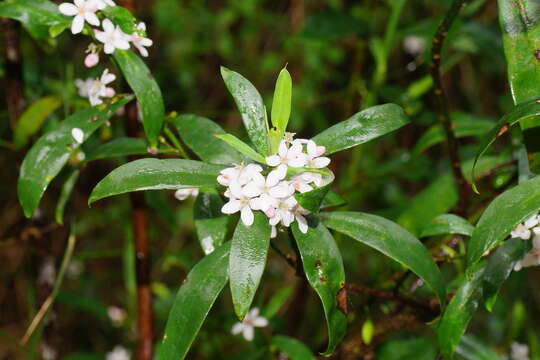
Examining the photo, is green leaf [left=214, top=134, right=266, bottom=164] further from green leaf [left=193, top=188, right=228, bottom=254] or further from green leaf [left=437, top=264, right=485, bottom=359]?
green leaf [left=437, top=264, right=485, bottom=359]

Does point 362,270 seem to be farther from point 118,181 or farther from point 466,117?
point 118,181

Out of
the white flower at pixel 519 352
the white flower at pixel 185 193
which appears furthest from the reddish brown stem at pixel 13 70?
the white flower at pixel 519 352

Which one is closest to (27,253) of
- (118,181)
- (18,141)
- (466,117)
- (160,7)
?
(18,141)

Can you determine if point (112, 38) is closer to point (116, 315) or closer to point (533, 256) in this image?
point (533, 256)

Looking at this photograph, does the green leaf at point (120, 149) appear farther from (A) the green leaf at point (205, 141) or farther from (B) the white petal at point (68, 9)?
(B) the white petal at point (68, 9)

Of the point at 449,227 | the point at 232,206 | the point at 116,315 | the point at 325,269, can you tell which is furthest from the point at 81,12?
the point at 116,315

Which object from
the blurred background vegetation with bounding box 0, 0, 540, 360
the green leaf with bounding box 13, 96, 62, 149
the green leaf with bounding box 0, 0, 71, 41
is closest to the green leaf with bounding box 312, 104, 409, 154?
the blurred background vegetation with bounding box 0, 0, 540, 360
